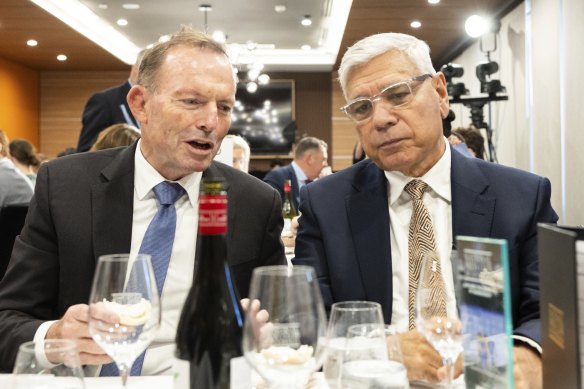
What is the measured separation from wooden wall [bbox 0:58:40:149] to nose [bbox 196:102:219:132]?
9.70 meters

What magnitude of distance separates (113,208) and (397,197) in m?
0.73

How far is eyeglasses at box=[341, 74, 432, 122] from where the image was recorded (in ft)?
5.23

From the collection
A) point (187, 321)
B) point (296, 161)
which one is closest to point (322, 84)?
point (296, 161)

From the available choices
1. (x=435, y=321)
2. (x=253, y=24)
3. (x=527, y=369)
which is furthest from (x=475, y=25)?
(x=435, y=321)

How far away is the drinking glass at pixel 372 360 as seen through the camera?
83 cm

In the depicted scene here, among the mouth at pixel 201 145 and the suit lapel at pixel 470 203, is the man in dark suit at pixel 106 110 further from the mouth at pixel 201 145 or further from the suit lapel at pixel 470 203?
the suit lapel at pixel 470 203

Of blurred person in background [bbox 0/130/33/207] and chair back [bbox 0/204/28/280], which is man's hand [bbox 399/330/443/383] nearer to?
chair back [bbox 0/204/28/280]

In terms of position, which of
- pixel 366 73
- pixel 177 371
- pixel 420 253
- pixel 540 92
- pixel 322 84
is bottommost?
pixel 177 371

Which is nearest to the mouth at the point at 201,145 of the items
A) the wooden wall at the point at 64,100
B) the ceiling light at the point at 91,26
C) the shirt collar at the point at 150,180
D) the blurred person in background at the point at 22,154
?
the shirt collar at the point at 150,180

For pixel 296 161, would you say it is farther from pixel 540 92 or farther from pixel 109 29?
pixel 109 29

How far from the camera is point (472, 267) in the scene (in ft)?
2.61

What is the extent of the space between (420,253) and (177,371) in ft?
2.58

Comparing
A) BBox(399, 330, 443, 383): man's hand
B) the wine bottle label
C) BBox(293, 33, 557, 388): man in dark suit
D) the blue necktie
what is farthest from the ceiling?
the wine bottle label

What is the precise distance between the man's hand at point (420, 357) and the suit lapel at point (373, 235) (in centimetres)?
57
